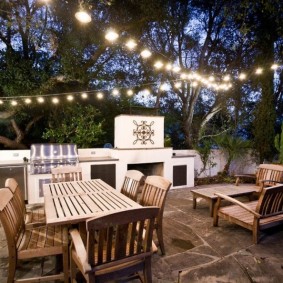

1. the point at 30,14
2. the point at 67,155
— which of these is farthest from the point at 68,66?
the point at 67,155

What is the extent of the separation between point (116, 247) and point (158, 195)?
45.9 inches

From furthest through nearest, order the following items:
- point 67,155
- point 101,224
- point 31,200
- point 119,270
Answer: point 67,155
point 31,200
point 119,270
point 101,224

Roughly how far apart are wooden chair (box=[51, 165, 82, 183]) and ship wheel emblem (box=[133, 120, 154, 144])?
252cm

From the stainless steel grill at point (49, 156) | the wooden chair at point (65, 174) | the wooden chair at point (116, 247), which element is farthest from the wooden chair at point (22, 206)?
the stainless steel grill at point (49, 156)

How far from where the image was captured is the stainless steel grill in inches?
217

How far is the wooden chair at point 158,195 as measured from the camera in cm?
288

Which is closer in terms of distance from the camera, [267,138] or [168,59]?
[267,138]

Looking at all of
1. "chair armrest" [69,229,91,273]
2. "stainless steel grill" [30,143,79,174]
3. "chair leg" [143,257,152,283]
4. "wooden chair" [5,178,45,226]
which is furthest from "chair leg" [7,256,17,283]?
"stainless steel grill" [30,143,79,174]

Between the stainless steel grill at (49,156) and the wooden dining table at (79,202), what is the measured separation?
2.03m

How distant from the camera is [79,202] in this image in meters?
2.83

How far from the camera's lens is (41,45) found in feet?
25.1

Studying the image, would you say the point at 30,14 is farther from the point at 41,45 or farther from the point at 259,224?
the point at 259,224

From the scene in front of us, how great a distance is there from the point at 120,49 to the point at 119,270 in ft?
26.6

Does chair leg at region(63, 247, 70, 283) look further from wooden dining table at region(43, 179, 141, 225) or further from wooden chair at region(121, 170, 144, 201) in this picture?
wooden chair at region(121, 170, 144, 201)
